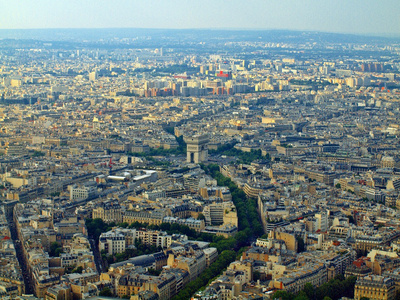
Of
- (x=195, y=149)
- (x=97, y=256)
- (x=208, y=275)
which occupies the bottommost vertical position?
(x=195, y=149)

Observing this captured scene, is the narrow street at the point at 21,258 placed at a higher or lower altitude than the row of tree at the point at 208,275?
lower

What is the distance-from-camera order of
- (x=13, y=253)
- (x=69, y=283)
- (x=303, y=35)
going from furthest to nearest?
1. (x=303, y=35)
2. (x=13, y=253)
3. (x=69, y=283)

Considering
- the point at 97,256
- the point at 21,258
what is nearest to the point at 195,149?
the point at 97,256

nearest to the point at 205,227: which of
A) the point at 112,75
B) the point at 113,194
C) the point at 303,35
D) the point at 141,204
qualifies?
the point at 141,204

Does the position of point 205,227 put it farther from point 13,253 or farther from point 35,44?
point 35,44

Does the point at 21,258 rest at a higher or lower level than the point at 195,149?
higher

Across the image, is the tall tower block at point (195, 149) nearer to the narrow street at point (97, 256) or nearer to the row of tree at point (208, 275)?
the narrow street at point (97, 256)

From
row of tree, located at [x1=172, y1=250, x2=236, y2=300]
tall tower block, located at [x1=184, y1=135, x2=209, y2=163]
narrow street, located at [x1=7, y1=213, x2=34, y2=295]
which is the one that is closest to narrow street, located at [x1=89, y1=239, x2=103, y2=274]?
narrow street, located at [x1=7, y1=213, x2=34, y2=295]

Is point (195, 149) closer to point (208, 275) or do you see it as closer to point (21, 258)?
point (21, 258)

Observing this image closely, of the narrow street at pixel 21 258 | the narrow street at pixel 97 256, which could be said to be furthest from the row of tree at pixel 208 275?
the narrow street at pixel 21 258

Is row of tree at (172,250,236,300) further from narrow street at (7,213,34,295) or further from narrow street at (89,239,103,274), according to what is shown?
narrow street at (7,213,34,295)

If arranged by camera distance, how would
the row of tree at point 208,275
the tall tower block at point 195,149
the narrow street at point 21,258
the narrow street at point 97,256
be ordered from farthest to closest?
1. the tall tower block at point 195,149
2. the narrow street at point 97,256
3. the narrow street at point 21,258
4. the row of tree at point 208,275
